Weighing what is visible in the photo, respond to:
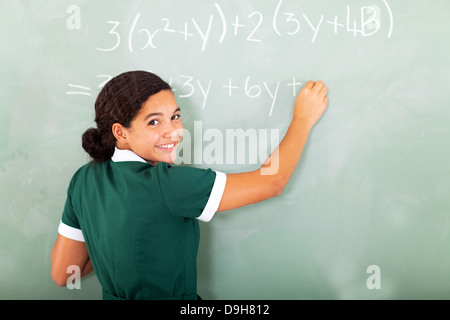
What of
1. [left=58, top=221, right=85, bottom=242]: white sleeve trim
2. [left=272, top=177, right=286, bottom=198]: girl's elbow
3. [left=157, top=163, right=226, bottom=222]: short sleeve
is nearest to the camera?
[left=157, top=163, right=226, bottom=222]: short sleeve

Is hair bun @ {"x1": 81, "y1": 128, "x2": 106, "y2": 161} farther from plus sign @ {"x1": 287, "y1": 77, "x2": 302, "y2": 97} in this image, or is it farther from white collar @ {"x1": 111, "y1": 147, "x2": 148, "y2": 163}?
plus sign @ {"x1": 287, "y1": 77, "x2": 302, "y2": 97}

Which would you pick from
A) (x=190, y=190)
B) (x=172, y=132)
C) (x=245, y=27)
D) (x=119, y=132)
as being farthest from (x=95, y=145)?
(x=245, y=27)

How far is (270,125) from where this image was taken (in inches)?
45.5

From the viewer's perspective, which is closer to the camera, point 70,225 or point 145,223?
point 145,223

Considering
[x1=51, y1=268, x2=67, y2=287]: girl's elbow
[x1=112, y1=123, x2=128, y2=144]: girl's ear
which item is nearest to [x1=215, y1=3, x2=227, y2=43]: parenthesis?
[x1=112, y1=123, x2=128, y2=144]: girl's ear

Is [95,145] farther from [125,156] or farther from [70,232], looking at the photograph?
[70,232]

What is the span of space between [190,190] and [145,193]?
103mm

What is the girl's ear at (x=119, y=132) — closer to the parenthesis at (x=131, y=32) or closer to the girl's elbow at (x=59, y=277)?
the parenthesis at (x=131, y=32)

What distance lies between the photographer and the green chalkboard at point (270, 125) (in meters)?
1.12

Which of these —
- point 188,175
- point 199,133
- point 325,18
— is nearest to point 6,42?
point 199,133

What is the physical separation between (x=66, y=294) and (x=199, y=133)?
2.26 feet

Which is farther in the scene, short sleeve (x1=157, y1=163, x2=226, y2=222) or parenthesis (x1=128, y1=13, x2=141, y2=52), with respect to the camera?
parenthesis (x1=128, y1=13, x2=141, y2=52)

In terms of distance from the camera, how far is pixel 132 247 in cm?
88

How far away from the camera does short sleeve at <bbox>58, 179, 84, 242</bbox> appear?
1051 millimetres
